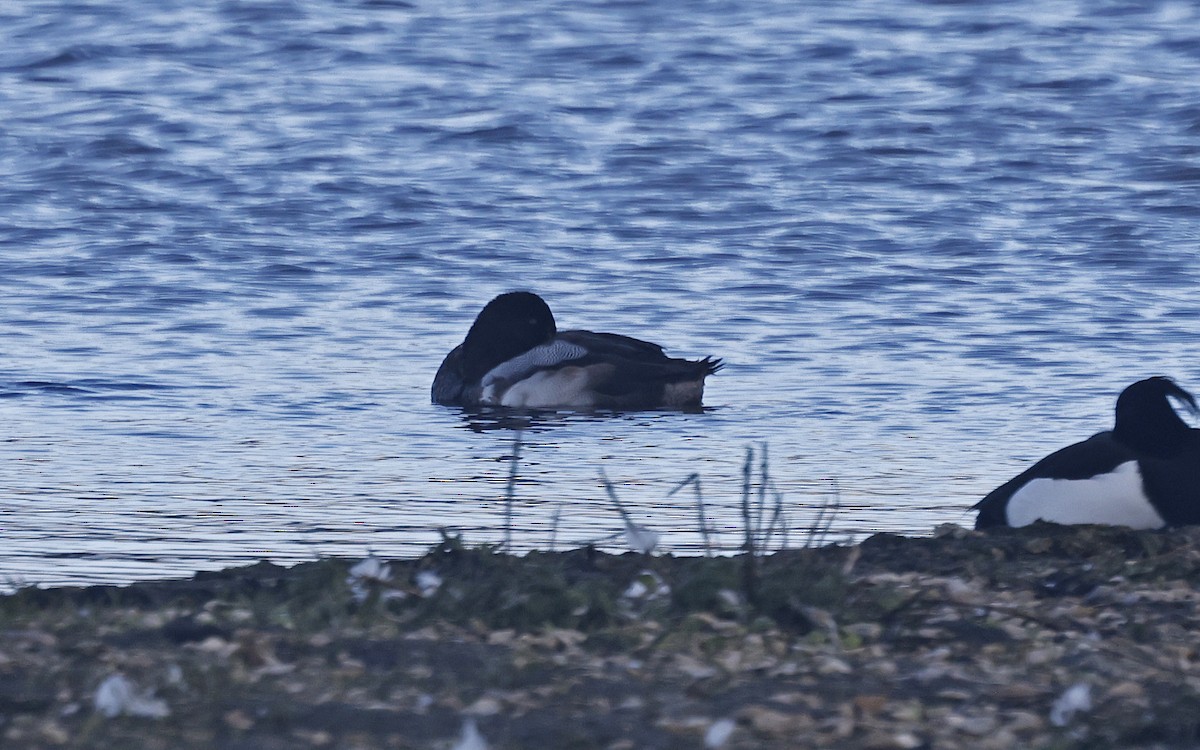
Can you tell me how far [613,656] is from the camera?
574 centimetres

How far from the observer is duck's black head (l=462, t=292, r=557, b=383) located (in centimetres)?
1380

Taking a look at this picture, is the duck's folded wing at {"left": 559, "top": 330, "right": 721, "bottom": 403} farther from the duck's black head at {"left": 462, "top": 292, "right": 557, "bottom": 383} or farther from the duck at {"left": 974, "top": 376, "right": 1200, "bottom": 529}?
the duck at {"left": 974, "top": 376, "right": 1200, "bottom": 529}

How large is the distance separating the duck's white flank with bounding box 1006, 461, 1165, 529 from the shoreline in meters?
1.28

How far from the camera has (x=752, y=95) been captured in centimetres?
2514

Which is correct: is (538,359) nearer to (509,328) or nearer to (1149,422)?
(509,328)

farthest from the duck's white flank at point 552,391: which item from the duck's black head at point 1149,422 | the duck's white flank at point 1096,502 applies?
the duck's white flank at point 1096,502

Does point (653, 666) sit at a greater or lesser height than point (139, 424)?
greater

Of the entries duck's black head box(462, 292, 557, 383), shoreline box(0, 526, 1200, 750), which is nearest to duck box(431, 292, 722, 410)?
duck's black head box(462, 292, 557, 383)

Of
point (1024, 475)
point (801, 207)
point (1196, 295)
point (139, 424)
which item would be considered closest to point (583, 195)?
point (801, 207)

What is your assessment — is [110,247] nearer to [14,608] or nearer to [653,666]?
[14,608]

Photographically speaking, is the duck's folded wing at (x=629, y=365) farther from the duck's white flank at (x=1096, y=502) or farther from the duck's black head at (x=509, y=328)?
the duck's white flank at (x=1096, y=502)

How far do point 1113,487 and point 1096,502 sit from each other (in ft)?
0.32

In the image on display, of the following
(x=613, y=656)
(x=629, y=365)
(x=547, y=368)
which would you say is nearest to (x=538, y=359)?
(x=547, y=368)

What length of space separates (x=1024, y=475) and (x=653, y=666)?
342cm
